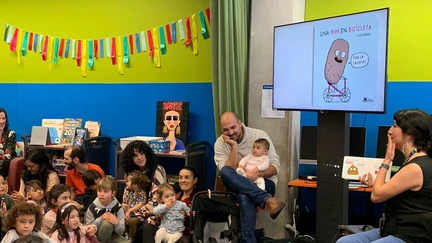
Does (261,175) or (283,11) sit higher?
(283,11)

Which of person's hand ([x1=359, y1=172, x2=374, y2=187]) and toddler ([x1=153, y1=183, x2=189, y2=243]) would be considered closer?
person's hand ([x1=359, y1=172, x2=374, y2=187])

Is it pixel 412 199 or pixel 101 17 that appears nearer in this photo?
pixel 412 199

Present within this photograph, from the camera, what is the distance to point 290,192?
4.61m

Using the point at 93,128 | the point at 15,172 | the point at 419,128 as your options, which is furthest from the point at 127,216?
the point at 419,128

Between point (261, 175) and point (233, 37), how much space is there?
4.51 ft

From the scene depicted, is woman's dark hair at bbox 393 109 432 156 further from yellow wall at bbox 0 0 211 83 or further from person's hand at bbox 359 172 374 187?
yellow wall at bbox 0 0 211 83

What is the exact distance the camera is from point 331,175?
3615 millimetres

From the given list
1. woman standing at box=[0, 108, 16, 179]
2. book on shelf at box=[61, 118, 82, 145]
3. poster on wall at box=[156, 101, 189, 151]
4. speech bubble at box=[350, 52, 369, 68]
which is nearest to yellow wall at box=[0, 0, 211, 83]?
poster on wall at box=[156, 101, 189, 151]

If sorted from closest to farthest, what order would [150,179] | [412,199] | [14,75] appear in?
[412,199], [150,179], [14,75]

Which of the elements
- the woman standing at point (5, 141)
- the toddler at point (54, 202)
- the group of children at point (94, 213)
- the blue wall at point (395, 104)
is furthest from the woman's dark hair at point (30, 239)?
the blue wall at point (395, 104)

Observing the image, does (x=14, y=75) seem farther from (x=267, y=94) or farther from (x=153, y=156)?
(x=267, y=94)

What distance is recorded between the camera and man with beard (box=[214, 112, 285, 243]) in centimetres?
381

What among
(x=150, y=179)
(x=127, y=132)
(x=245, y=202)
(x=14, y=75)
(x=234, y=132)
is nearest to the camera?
(x=245, y=202)

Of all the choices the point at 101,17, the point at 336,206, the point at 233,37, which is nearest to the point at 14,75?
the point at 101,17
